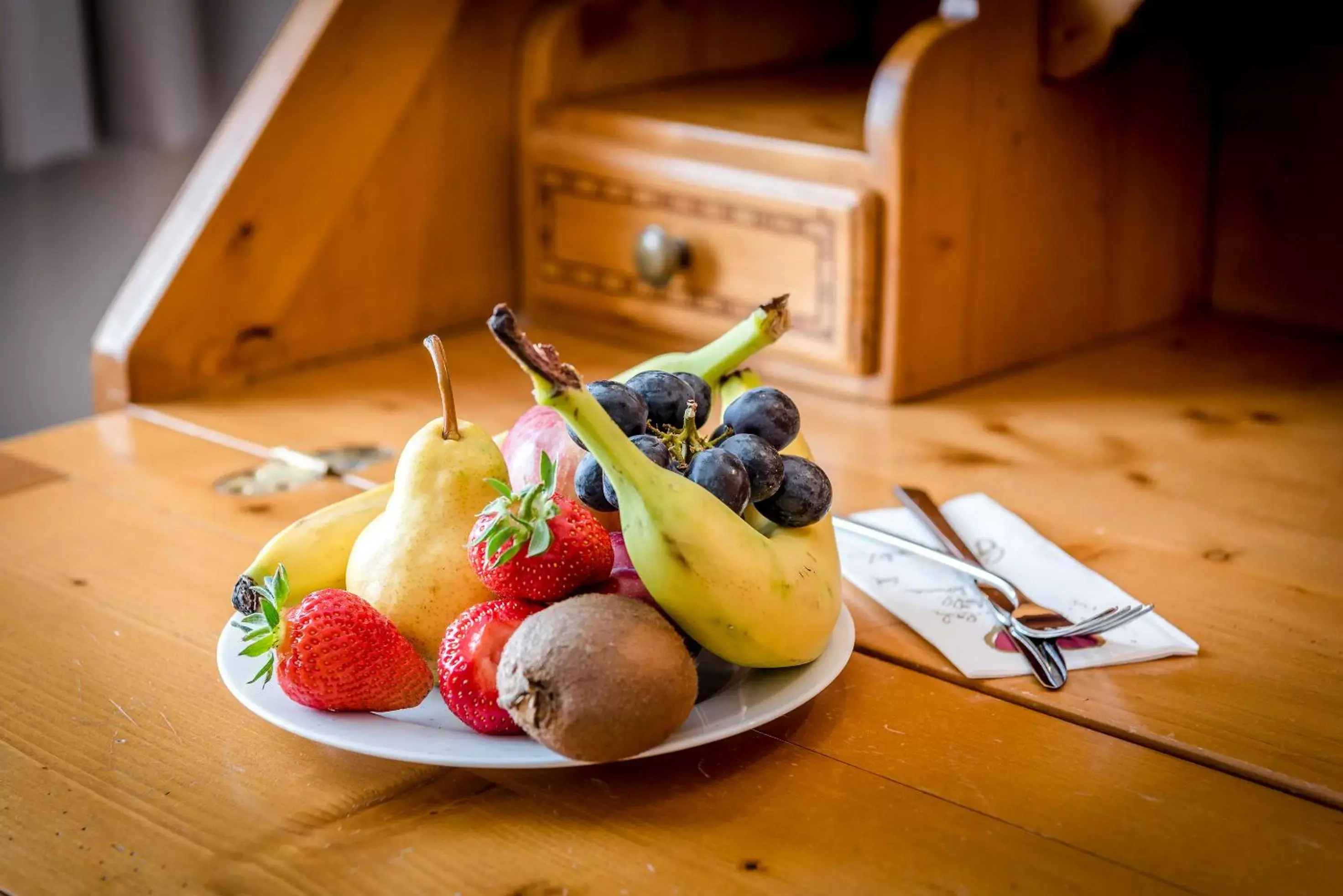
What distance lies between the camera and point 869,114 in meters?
1.05

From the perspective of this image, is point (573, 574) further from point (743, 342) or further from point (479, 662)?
point (743, 342)

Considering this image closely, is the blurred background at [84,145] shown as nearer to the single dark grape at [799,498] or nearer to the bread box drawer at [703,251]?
the bread box drawer at [703,251]

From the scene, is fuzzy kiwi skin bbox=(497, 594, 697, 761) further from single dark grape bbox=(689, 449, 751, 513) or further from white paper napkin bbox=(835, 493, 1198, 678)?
white paper napkin bbox=(835, 493, 1198, 678)

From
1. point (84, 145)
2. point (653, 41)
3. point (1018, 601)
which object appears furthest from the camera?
point (84, 145)

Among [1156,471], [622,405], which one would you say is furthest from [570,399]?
[1156,471]

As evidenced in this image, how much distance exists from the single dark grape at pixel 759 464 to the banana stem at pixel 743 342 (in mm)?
89

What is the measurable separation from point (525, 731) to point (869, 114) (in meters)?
0.64

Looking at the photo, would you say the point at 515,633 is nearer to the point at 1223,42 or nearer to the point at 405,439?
the point at 405,439

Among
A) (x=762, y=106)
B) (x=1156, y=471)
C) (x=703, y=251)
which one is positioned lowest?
(x=1156, y=471)

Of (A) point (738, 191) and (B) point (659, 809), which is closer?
(B) point (659, 809)

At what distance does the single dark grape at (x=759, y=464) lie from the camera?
602 mm

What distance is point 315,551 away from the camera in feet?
2.25

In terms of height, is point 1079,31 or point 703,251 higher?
point 1079,31

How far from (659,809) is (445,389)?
0.21 meters
